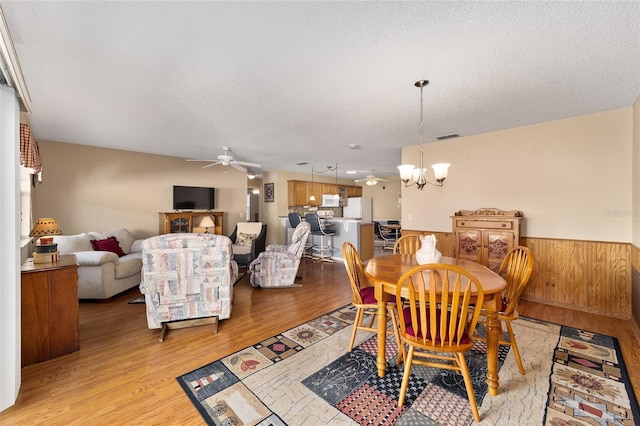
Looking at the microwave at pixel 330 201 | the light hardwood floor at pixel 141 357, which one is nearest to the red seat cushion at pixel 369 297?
the light hardwood floor at pixel 141 357

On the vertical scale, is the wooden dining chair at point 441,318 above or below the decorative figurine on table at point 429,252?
below

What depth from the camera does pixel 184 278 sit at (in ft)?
8.61

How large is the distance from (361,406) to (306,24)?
2.50 m

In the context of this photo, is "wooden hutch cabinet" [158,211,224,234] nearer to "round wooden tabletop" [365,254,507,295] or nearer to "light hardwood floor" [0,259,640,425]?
"light hardwood floor" [0,259,640,425]

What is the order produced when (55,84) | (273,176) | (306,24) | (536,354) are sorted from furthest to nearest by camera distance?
(273,176) < (55,84) < (536,354) < (306,24)

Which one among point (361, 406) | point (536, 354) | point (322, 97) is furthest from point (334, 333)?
point (322, 97)

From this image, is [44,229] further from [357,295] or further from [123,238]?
[357,295]

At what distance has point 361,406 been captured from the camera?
1.73 metres

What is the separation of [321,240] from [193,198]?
10.6 feet

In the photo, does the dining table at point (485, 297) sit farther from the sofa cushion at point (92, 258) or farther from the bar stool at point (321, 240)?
the bar stool at point (321, 240)

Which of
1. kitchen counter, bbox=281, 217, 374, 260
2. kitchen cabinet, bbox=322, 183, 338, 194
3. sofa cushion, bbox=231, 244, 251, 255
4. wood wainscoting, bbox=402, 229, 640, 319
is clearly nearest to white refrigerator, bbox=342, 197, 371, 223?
kitchen cabinet, bbox=322, 183, 338, 194

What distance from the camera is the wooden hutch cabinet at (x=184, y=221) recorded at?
5.64 metres

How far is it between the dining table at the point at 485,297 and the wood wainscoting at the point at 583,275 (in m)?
2.10

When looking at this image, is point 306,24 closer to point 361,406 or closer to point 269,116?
point 269,116
